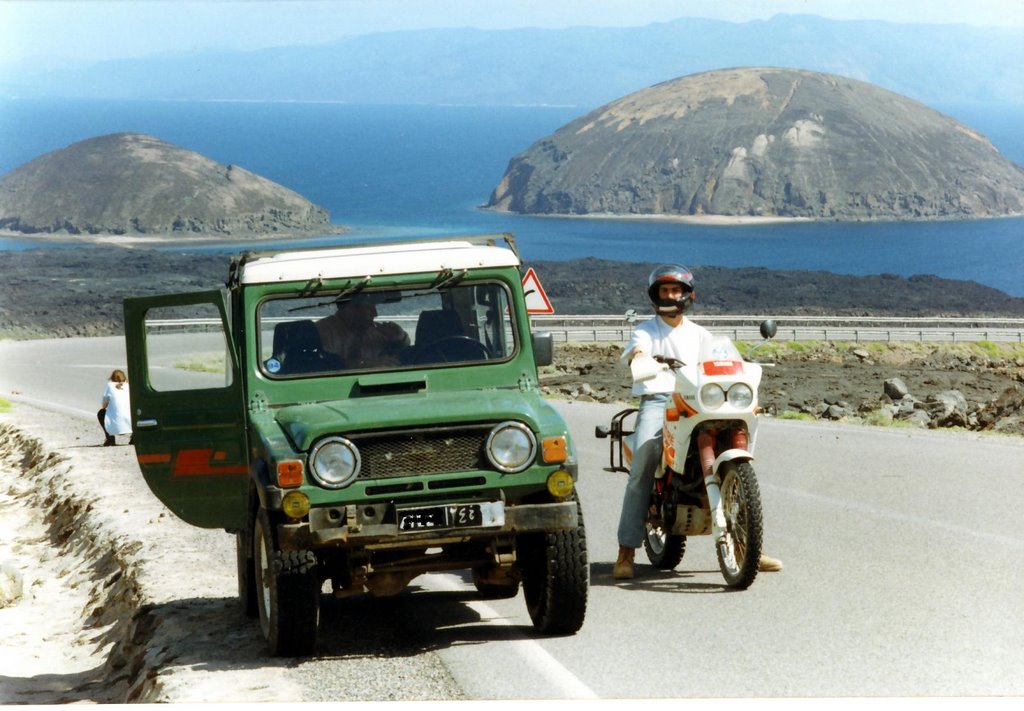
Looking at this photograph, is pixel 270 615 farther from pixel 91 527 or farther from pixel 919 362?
pixel 919 362

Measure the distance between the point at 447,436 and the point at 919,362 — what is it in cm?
4327

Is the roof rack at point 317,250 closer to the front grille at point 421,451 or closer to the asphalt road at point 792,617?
the front grille at point 421,451

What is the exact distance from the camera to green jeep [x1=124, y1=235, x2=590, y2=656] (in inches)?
288

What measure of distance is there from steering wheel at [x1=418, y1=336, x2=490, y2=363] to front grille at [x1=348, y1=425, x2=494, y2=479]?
110 cm

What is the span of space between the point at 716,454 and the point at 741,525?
0.50 meters

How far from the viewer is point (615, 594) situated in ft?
30.4

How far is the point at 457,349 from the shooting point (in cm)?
847

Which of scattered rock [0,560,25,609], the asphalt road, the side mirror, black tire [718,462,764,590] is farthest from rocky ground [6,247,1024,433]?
the side mirror

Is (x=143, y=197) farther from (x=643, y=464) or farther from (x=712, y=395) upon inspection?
(x=712, y=395)

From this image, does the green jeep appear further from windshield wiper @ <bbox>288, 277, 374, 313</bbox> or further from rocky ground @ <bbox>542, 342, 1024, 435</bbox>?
rocky ground @ <bbox>542, 342, 1024, 435</bbox>

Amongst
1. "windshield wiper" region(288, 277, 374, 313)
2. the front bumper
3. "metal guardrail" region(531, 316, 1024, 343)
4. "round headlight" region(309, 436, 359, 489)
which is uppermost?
"windshield wiper" region(288, 277, 374, 313)

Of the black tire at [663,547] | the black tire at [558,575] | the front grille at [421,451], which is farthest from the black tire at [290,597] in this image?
the black tire at [663,547]

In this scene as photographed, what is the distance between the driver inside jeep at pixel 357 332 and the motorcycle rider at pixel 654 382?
5.14 ft

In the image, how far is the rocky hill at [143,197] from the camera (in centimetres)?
17650
